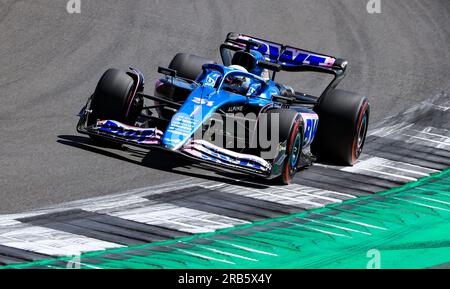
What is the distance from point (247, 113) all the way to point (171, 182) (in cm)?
151

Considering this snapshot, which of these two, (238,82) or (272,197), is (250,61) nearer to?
(238,82)

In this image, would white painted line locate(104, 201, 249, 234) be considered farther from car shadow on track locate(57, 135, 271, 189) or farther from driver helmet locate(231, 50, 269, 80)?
driver helmet locate(231, 50, 269, 80)

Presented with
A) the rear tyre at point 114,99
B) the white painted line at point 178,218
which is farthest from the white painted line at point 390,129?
the white painted line at point 178,218

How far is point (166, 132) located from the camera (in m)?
12.0

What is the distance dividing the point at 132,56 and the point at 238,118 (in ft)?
20.4

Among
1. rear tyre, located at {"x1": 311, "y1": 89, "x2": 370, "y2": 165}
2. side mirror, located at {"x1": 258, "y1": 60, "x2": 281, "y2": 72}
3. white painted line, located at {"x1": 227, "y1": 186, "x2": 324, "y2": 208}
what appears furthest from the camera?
rear tyre, located at {"x1": 311, "y1": 89, "x2": 370, "y2": 165}

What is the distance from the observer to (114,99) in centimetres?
1295

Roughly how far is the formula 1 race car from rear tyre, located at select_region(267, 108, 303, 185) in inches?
0.5

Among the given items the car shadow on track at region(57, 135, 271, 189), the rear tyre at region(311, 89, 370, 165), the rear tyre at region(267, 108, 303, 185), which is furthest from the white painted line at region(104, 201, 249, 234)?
the rear tyre at region(311, 89, 370, 165)

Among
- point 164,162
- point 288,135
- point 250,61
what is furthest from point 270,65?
point 164,162

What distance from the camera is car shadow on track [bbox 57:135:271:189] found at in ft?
40.7

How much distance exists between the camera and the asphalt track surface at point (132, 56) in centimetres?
1224
